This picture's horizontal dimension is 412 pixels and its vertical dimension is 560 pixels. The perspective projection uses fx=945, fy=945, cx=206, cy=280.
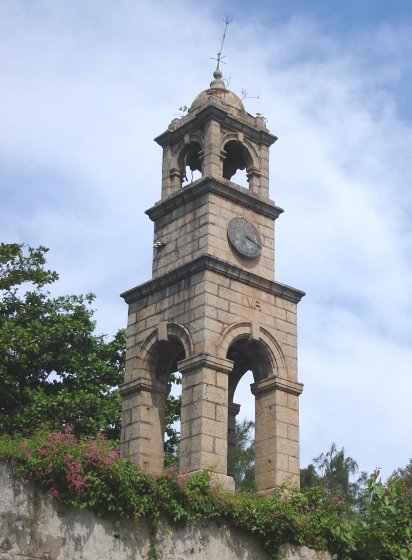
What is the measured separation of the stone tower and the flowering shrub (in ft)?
3.08

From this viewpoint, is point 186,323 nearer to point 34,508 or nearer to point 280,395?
point 280,395

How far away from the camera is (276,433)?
53.3 ft

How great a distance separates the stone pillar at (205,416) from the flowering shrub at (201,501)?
0.87 metres

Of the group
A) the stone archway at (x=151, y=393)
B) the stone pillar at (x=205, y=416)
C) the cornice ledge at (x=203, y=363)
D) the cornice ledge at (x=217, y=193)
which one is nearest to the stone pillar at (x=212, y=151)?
the cornice ledge at (x=217, y=193)

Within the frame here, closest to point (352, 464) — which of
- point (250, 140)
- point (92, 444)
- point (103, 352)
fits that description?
point (103, 352)

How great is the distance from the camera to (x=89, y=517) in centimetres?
1265

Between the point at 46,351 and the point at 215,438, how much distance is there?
9.33 m

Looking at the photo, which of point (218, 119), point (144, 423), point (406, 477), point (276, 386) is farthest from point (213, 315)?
point (406, 477)

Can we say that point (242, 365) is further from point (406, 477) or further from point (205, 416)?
point (406, 477)

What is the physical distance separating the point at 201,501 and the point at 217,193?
618 centimetres

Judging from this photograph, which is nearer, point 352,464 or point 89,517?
point 89,517

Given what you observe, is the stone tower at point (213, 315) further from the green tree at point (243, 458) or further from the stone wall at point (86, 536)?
the green tree at point (243, 458)

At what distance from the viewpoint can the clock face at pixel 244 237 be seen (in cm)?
1752

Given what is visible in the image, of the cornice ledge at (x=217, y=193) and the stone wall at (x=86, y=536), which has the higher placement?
the cornice ledge at (x=217, y=193)
